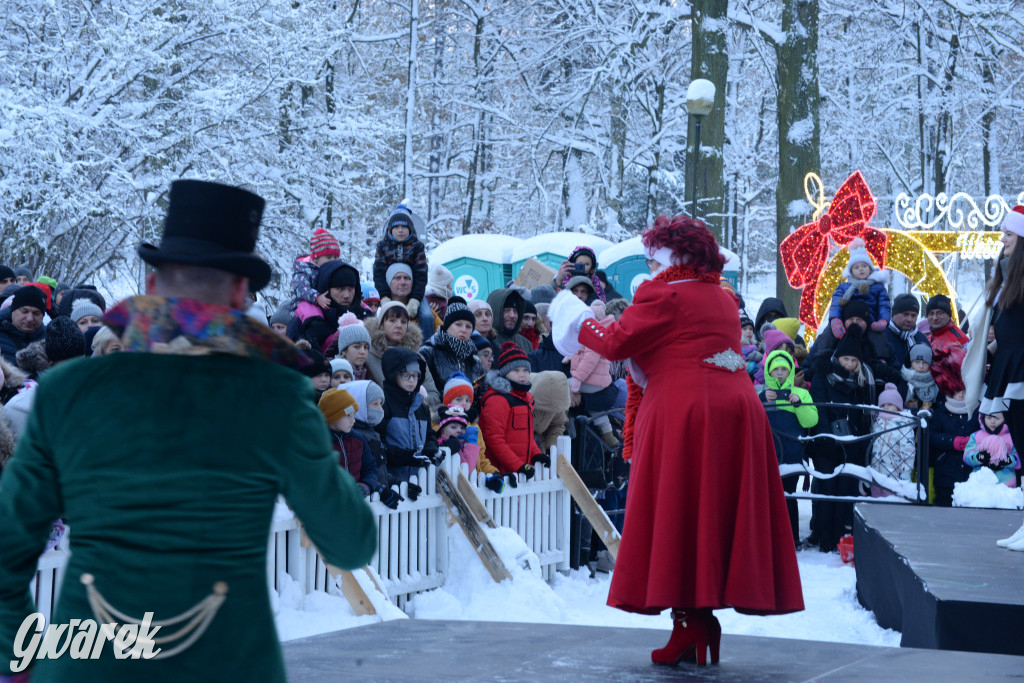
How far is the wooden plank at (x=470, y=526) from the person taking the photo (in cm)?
836

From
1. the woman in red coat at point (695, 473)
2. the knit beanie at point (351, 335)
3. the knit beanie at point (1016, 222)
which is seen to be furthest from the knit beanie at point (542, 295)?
the woman in red coat at point (695, 473)

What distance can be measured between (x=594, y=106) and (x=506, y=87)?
111 inches

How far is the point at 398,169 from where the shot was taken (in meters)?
32.7

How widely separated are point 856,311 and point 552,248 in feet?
28.1

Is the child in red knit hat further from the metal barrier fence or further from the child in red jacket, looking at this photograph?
the metal barrier fence

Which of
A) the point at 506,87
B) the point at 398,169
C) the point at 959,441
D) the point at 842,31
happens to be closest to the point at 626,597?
the point at 959,441

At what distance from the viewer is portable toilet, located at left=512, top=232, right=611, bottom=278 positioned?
64.9 ft

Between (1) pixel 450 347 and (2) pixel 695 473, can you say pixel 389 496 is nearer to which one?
(1) pixel 450 347

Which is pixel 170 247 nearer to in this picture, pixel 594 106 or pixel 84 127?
pixel 84 127

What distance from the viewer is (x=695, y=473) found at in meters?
5.11

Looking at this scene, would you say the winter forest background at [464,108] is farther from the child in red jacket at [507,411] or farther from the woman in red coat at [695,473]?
the woman in red coat at [695,473]

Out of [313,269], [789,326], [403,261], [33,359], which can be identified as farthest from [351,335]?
[789,326]

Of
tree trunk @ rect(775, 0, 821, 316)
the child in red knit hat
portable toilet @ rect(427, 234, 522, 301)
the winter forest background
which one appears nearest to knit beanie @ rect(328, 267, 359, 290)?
the child in red knit hat

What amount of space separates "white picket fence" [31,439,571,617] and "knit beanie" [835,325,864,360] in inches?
137
